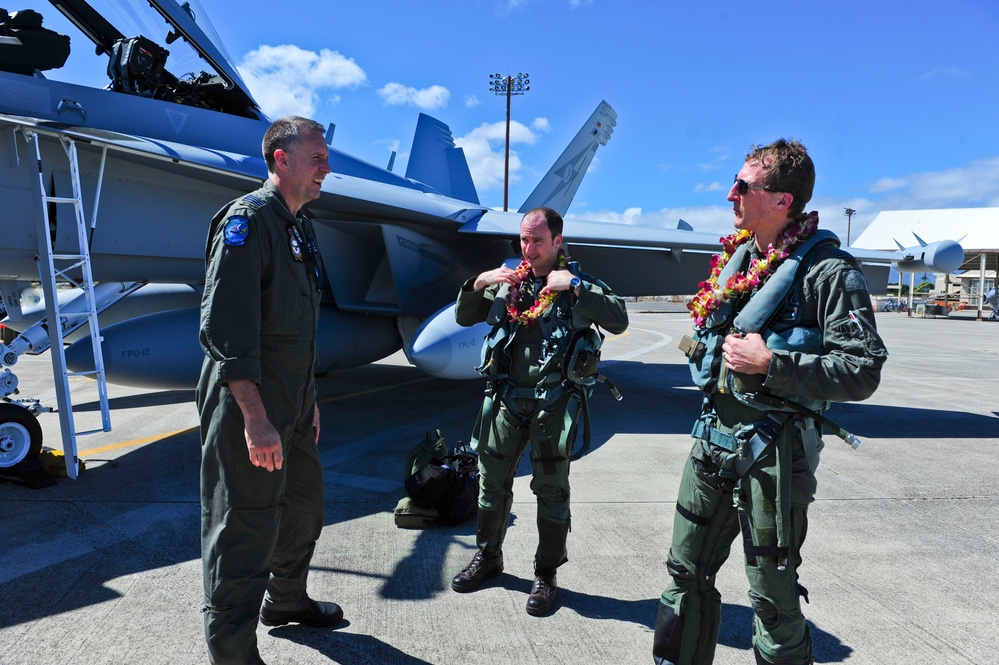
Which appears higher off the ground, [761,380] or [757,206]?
[757,206]

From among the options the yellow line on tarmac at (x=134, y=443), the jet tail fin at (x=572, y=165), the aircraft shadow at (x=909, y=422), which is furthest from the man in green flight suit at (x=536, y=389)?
the jet tail fin at (x=572, y=165)

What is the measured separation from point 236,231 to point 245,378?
485 millimetres

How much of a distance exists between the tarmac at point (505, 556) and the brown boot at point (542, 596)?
0.04 m

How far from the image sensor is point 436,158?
12.9m

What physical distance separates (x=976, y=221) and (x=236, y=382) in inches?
2251

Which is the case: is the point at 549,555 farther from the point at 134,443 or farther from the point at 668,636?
the point at 134,443

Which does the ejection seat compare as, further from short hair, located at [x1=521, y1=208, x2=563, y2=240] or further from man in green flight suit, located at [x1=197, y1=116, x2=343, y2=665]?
short hair, located at [x1=521, y1=208, x2=563, y2=240]

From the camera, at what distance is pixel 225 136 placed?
224 inches

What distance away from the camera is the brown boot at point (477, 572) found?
112 inches

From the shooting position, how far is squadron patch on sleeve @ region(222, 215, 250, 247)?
196 centimetres

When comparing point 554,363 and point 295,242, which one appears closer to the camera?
point 295,242

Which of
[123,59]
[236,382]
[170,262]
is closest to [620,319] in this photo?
[236,382]

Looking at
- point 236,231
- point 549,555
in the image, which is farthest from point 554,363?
point 236,231

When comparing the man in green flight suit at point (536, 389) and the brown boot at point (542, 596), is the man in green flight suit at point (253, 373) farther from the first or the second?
the brown boot at point (542, 596)
